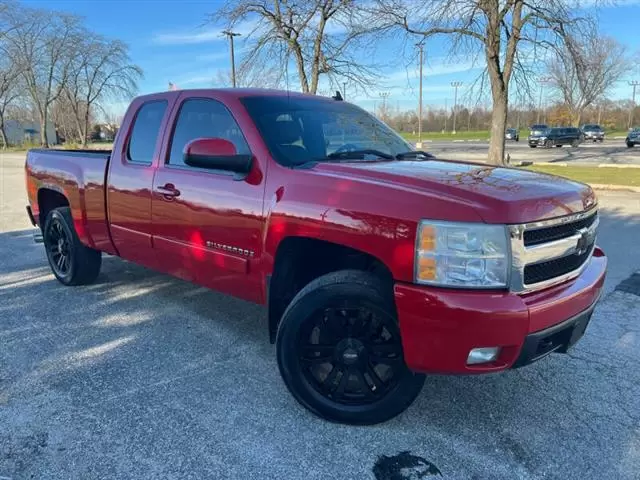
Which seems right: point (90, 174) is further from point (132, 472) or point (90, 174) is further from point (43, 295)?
point (132, 472)

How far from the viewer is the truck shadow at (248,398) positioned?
2.66 meters

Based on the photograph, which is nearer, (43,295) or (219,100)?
(219,100)

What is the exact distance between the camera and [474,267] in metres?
2.40

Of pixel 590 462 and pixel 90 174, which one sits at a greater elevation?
pixel 90 174

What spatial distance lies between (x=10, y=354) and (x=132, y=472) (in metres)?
1.85

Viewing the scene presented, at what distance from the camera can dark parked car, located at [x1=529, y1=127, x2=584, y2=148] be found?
3919cm

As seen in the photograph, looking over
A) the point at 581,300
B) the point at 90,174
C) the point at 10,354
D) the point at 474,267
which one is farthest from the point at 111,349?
the point at 581,300

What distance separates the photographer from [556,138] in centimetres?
3941

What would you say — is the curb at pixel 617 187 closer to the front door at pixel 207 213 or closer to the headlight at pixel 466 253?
the front door at pixel 207 213

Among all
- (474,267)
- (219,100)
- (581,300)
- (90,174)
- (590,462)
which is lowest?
(590,462)

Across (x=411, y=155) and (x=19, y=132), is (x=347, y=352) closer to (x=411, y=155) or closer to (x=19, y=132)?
(x=411, y=155)

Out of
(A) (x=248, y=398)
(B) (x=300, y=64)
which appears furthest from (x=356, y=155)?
(B) (x=300, y=64)

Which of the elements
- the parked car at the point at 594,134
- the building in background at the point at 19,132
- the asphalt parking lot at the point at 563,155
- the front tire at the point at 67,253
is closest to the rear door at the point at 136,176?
the front tire at the point at 67,253

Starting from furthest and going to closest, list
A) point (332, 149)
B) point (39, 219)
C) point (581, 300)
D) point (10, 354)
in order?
point (39, 219) → point (10, 354) → point (332, 149) → point (581, 300)
